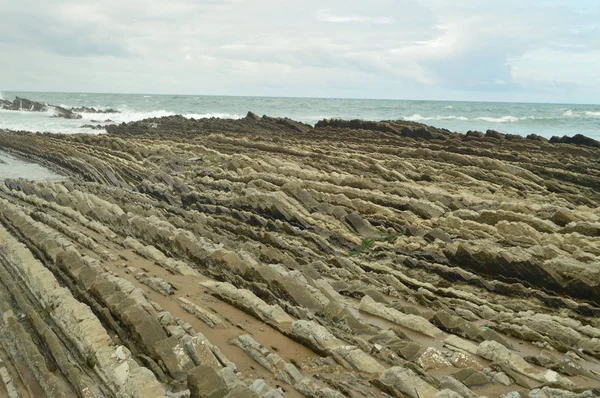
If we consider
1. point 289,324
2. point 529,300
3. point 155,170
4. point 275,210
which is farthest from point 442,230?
point 155,170

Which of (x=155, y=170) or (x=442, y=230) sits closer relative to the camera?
(x=442, y=230)

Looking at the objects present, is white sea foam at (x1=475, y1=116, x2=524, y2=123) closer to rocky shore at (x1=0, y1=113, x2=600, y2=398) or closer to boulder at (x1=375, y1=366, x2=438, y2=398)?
→ rocky shore at (x1=0, y1=113, x2=600, y2=398)

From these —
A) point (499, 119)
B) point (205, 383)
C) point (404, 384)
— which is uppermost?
point (499, 119)

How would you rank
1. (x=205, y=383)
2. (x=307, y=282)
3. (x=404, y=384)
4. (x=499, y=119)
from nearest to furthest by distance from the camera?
(x=205, y=383) → (x=404, y=384) → (x=307, y=282) → (x=499, y=119)

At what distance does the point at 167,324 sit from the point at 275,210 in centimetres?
782

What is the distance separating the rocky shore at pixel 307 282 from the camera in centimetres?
670

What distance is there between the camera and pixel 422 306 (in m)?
9.75

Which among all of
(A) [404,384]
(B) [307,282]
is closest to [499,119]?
(B) [307,282]

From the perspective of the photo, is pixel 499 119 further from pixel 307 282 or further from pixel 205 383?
pixel 205 383

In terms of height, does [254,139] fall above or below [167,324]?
above

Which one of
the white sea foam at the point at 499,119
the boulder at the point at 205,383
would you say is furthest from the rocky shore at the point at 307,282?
the white sea foam at the point at 499,119

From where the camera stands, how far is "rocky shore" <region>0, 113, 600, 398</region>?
670 centimetres

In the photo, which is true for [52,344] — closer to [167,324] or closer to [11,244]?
[167,324]

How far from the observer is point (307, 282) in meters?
9.76
